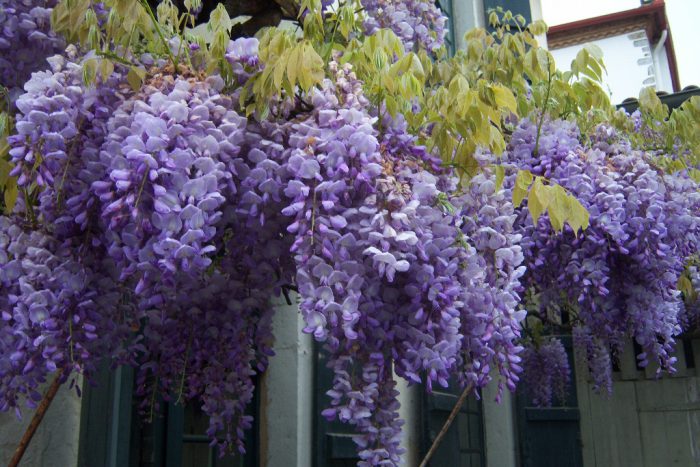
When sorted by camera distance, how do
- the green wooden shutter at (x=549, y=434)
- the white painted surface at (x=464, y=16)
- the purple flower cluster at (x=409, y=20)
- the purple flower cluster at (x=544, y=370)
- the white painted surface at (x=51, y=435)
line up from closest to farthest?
the white painted surface at (x=51, y=435)
the purple flower cluster at (x=409, y=20)
the purple flower cluster at (x=544, y=370)
the green wooden shutter at (x=549, y=434)
the white painted surface at (x=464, y=16)

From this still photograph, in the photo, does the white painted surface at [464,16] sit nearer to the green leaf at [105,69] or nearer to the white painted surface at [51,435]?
the white painted surface at [51,435]

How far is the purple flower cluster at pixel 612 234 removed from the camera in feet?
10.2

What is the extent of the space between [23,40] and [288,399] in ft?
7.58

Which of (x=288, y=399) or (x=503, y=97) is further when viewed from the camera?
(x=288, y=399)

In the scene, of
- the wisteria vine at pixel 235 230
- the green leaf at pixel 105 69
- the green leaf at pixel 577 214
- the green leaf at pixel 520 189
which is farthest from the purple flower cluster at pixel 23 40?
the green leaf at pixel 577 214

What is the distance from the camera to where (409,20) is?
12.3 feet

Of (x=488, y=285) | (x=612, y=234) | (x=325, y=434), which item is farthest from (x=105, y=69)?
(x=325, y=434)

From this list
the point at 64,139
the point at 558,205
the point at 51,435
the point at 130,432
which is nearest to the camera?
the point at 64,139

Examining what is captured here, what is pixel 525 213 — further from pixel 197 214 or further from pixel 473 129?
pixel 197 214

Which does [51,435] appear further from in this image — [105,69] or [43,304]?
[105,69]

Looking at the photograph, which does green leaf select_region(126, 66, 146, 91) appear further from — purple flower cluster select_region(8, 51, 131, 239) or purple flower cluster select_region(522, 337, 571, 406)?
purple flower cluster select_region(522, 337, 571, 406)

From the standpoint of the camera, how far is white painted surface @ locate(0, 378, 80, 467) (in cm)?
287

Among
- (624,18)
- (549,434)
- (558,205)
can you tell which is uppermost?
(624,18)

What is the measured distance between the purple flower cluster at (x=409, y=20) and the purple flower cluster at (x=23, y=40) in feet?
5.05
